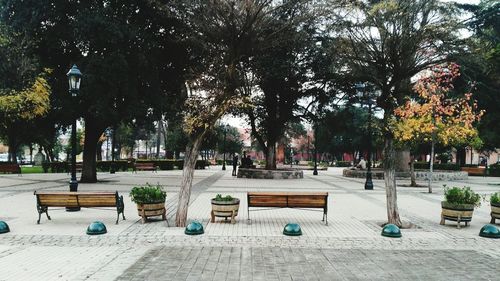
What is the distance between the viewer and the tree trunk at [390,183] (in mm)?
11000

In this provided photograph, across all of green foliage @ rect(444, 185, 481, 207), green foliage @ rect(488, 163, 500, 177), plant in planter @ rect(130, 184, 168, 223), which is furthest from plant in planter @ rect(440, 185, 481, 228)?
green foliage @ rect(488, 163, 500, 177)

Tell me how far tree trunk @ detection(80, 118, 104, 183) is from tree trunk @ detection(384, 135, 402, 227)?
57.4 ft

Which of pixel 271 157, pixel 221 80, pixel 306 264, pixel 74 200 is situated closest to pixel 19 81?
pixel 74 200

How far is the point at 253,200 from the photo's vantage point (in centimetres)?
1117

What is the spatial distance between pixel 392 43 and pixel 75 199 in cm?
1012

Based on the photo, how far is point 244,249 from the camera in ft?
27.5

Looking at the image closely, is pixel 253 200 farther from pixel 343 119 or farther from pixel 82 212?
pixel 343 119

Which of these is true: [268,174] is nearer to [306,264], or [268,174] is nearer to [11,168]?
[11,168]

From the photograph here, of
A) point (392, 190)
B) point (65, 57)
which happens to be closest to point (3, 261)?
point (392, 190)

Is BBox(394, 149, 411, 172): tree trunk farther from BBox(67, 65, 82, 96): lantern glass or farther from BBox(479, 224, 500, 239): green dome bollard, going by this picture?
BBox(67, 65, 82, 96): lantern glass

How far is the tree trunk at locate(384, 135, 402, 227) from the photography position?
11000 mm

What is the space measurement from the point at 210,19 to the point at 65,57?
1352cm

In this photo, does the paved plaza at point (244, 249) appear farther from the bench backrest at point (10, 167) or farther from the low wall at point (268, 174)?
the bench backrest at point (10, 167)

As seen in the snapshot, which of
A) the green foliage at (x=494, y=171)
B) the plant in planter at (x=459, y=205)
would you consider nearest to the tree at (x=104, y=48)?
the plant in planter at (x=459, y=205)
